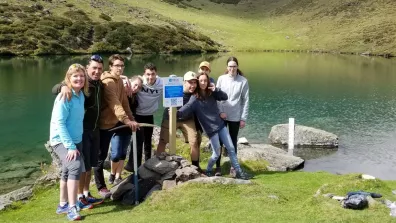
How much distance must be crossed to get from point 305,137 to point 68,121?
747 inches

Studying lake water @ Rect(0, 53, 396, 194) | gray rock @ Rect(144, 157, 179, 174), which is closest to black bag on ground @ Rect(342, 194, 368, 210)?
gray rock @ Rect(144, 157, 179, 174)

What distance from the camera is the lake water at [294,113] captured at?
21641 mm

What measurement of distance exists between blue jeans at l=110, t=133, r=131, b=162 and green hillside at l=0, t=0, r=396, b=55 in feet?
266

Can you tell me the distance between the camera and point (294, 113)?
3628 cm

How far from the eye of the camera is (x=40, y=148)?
23.6 m

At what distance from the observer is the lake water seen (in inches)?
852

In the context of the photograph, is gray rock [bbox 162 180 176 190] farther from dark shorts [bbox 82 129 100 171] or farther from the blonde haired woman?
the blonde haired woman

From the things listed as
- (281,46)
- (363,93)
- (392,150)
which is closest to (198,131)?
(392,150)

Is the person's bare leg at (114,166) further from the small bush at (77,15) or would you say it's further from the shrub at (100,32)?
the small bush at (77,15)

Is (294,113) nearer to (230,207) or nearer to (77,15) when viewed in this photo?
(230,207)

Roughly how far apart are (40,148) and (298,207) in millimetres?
18018

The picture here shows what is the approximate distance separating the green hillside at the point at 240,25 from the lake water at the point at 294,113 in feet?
143

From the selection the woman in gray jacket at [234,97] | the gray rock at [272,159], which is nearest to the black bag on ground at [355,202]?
the woman in gray jacket at [234,97]

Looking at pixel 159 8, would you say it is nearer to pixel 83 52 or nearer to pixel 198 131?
pixel 83 52
